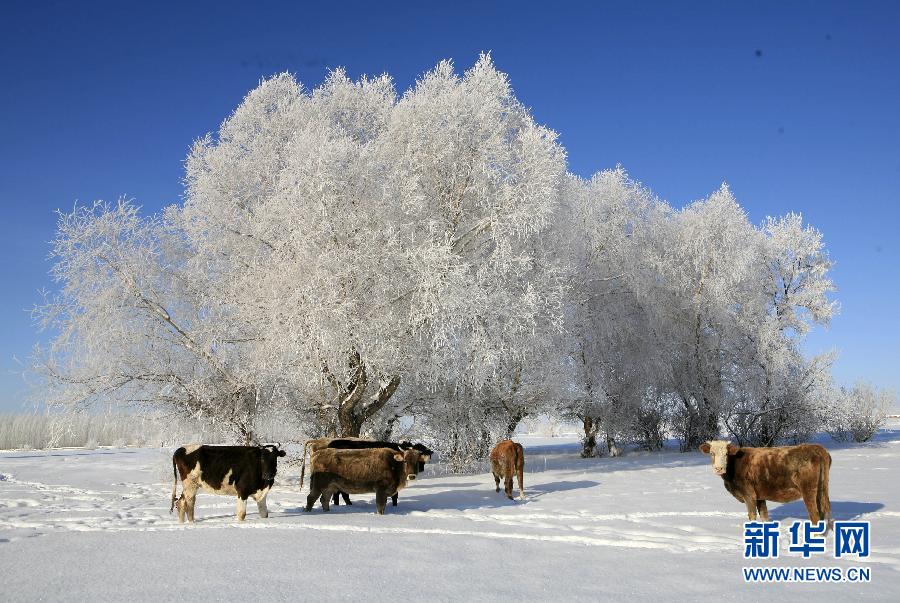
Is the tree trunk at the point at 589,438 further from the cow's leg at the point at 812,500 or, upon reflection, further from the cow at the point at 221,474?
the cow at the point at 221,474

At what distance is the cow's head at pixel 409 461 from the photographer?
9.69 m

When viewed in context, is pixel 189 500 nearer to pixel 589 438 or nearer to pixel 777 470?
pixel 777 470

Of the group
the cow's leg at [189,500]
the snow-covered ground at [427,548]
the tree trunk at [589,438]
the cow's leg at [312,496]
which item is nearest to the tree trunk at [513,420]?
the tree trunk at [589,438]

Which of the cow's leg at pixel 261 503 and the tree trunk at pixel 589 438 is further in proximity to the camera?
the tree trunk at pixel 589 438

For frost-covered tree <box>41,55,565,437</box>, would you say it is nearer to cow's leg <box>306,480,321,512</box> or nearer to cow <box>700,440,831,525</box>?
cow's leg <box>306,480,321,512</box>

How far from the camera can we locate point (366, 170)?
44.1 feet

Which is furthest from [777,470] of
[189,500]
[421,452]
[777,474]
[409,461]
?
[189,500]

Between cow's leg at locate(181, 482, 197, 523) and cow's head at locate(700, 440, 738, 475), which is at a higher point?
cow's head at locate(700, 440, 738, 475)

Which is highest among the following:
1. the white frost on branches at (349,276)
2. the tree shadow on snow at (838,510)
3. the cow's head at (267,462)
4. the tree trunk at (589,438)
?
the white frost on branches at (349,276)

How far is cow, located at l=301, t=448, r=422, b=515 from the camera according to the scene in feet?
31.3

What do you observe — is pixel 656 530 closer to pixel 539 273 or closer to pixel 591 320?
pixel 539 273

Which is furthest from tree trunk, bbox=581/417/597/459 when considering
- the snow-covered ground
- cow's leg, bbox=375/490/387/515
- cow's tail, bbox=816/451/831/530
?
cow's tail, bbox=816/451/831/530

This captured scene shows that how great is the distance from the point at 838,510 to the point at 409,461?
6.75 meters

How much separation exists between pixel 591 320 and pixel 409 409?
935cm
